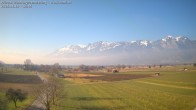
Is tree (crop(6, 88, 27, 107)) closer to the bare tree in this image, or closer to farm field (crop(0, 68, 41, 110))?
farm field (crop(0, 68, 41, 110))

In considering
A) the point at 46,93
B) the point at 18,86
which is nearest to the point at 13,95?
the point at 46,93

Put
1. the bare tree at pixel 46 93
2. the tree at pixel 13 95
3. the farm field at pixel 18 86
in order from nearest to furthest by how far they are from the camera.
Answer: the bare tree at pixel 46 93 < the farm field at pixel 18 86 < the tree at pixel 13 95

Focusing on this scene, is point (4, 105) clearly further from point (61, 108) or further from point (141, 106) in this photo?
point (141, 106)

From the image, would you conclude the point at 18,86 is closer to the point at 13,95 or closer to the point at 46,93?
the point at 13,95

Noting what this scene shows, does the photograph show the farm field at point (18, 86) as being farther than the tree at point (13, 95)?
No

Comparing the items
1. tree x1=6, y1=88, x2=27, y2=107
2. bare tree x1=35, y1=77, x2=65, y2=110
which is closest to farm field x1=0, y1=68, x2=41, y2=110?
tree x1=6, y1=88, x2=27, y2=107

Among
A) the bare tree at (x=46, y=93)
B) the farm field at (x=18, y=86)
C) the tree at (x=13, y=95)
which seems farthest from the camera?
the tree at (x=13, y=95)

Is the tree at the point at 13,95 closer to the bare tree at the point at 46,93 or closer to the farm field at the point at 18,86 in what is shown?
the farm field at the point at 18,86

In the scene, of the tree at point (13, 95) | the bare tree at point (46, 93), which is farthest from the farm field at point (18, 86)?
the bare tree at point (46, 93)

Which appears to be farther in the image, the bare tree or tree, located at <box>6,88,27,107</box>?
tree, located at <box>6,88,27,107</box>

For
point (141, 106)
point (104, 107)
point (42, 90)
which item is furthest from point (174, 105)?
point (42, 90)

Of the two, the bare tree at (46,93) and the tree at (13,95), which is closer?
the bare tree at (46,93)

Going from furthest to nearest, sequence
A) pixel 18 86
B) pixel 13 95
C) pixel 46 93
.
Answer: pixel 18 86 → pixel 13 95 → pixel 46 93

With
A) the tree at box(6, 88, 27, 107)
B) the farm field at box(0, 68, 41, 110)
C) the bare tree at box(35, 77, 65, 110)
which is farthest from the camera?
the tree at box(6, 88, 27, 107)
